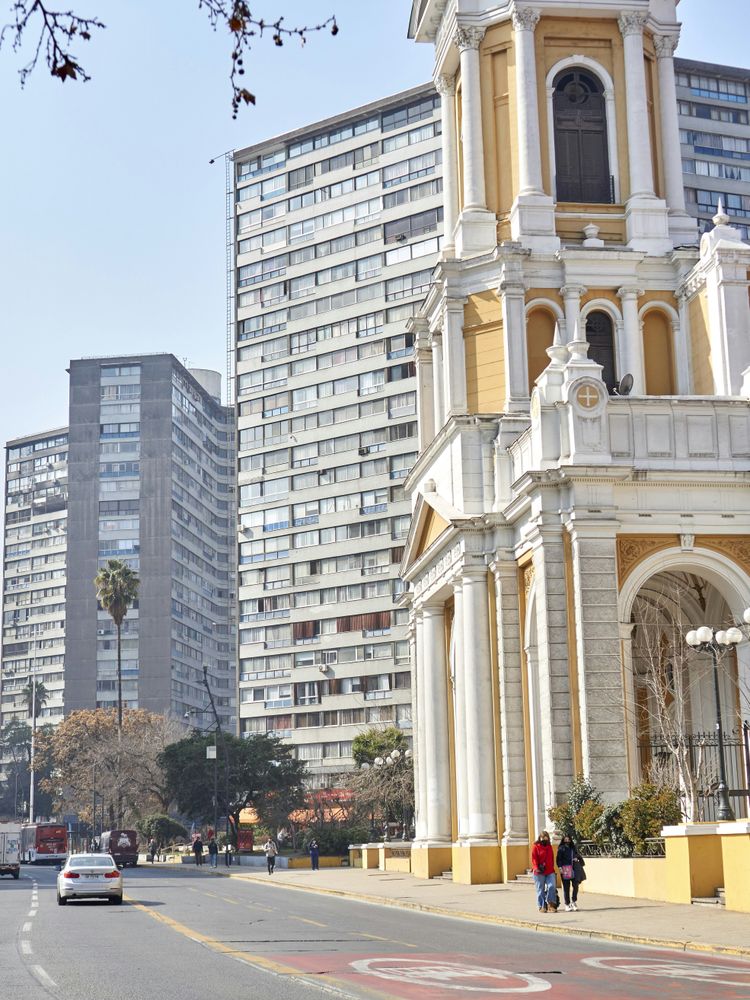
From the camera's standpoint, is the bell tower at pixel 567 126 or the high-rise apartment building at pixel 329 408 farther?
the high-rise apartment building at pixel 329 408

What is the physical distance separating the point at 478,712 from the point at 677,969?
22529mm

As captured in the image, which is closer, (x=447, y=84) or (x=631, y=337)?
(x=631, y=337)

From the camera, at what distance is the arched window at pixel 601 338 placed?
44.6 m

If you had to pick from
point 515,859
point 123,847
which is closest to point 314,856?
point 123,847

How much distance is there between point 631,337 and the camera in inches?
1732

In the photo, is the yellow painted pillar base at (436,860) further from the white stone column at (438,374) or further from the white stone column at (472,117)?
the white stone column at (472,117)

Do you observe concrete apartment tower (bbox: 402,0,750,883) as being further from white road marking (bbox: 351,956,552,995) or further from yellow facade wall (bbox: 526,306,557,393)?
white road marking (bbox: 351,956,552,995)

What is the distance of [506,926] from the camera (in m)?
24.9

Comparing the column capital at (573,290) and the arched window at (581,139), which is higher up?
the arched window at (581,139)

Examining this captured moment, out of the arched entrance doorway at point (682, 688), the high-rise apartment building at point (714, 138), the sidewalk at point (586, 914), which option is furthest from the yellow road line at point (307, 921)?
the high-rise apartment building at point (714, 138)

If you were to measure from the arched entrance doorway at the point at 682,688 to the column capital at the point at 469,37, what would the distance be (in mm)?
18621

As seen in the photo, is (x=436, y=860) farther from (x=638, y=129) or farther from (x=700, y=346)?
(x=638, y=129)

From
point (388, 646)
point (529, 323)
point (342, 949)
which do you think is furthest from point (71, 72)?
point (388, 646)

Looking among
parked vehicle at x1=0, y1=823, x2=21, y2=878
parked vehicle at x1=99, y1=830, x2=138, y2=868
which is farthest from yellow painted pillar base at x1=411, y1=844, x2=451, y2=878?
parked vehicle at x1=99, y1=830, x2=138, y2=868
